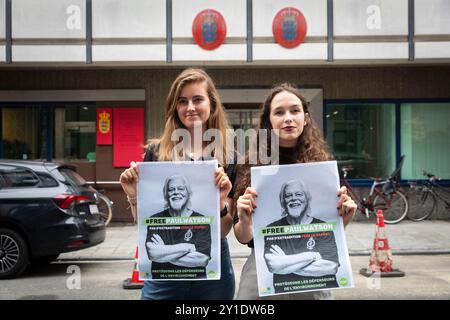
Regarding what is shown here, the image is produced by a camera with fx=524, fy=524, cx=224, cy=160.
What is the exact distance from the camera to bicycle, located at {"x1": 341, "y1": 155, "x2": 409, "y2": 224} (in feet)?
42.5

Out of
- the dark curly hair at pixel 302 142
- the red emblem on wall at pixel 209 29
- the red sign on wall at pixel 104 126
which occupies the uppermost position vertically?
the red emblem on wall at pixel 209 29

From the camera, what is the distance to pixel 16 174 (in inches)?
314

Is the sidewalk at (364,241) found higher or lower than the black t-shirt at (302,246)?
lower

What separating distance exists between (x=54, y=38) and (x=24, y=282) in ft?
21.3

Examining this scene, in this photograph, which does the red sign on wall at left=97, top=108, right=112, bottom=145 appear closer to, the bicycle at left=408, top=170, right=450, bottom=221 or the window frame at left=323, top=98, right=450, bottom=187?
the window frame at left=323, top=98, right=450, bottom=187

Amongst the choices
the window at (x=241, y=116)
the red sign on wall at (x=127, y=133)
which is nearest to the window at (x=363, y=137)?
the window at (x=241, y=116)

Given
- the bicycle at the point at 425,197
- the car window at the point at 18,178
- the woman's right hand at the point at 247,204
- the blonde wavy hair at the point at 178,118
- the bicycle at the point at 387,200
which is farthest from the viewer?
the bicycle at the point at 425,197

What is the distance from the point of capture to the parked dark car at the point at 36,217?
7598mm

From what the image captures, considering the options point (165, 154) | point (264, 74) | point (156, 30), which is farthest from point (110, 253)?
point (165, 154)

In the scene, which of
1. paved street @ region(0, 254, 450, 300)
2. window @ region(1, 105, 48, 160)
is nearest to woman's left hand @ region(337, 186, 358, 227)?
paved street @ region(0, 254, 450, 300)

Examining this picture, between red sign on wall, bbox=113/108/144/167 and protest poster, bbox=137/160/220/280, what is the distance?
11.1 meters

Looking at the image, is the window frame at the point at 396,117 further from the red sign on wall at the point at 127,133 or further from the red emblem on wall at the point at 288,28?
the red sign on wall at the point at 127,133

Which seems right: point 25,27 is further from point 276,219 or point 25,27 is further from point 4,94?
point 276,219

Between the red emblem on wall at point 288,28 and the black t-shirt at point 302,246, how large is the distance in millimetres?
10053
